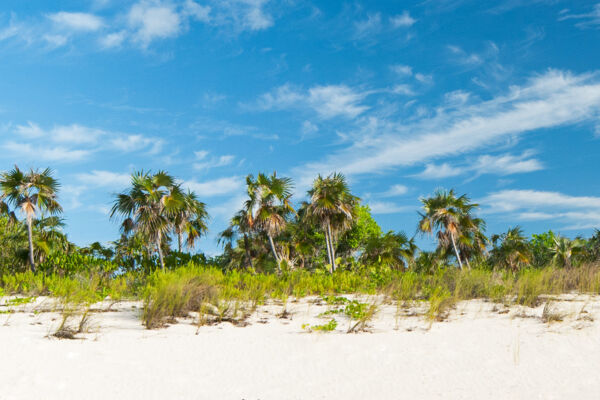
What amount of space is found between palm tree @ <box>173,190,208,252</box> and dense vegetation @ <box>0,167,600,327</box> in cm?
8

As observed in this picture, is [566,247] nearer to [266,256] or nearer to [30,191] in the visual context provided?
[266,256]

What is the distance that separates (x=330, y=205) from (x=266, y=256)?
8477 millimetres

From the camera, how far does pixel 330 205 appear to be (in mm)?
27219

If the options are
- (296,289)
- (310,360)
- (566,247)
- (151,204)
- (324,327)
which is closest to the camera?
(310,360)

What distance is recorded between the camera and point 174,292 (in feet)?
28.2

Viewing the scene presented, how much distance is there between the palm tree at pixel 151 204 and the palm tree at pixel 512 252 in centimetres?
2661

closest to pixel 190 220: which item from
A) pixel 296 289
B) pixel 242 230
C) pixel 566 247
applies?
pixel 242 230

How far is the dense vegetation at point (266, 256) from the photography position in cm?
1010

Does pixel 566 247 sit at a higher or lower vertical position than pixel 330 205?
lower

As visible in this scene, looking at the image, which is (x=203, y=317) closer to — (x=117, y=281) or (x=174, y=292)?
(x=174, y=292)

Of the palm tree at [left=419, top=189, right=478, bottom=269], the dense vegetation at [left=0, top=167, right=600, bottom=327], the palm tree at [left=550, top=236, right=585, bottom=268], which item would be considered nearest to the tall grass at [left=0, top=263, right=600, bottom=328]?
the dense vegetation at [left=0, top=167, right=600, bottom=327]

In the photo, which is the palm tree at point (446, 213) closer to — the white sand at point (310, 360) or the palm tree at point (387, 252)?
the palm tree at point (387, 252)

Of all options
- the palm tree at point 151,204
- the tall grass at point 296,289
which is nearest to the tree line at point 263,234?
the palm tree at point 151,204

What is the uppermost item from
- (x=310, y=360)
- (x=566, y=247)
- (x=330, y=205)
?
(x=330, y=205)
